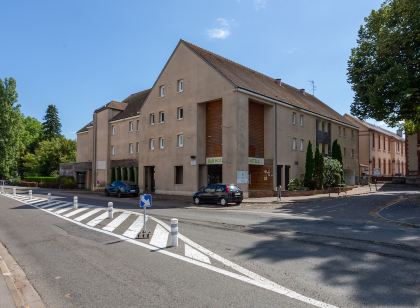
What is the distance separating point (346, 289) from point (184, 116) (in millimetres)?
29458

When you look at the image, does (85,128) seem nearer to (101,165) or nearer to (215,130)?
(101,165)

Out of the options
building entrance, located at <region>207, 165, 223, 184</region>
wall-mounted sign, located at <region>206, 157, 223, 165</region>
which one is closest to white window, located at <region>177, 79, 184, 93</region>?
wall-mounted sign, located at <region>206, 157, 223, 165</region>

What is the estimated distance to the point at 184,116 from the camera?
34.9m

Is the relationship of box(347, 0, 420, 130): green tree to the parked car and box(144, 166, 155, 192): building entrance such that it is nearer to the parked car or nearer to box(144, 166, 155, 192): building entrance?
the parked car

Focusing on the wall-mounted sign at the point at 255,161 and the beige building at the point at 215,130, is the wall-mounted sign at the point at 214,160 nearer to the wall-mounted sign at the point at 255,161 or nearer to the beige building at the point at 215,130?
the beige building at the point at 215,130

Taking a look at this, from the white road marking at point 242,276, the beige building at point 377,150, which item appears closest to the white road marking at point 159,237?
the white road marking at point 242,276

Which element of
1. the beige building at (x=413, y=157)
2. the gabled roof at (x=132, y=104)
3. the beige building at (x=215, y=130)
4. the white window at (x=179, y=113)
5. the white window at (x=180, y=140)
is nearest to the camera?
the beige building at (x=215, y=130)

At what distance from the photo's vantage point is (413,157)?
49.6 metres

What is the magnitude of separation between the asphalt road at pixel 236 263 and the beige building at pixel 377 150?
45569mm

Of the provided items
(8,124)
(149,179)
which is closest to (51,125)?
(8,124)

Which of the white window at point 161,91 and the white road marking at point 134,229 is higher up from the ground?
the white window at point 161,91

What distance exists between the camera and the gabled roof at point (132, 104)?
4490cm

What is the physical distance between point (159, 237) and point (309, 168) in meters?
27.6

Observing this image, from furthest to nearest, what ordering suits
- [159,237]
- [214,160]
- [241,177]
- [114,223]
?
[214,160] < [241,177] < [114,223] < [159,237]
